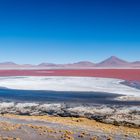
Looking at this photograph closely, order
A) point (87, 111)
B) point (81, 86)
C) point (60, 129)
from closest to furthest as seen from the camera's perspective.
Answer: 1. point (60, 129)
2. point (87, 111)
3. point (81, 86)

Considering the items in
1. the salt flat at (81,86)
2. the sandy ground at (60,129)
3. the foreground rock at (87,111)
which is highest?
the salt flat at (81,86)

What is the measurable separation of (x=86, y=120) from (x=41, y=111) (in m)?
3.76

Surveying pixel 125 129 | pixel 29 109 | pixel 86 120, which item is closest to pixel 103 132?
pixel 125 129

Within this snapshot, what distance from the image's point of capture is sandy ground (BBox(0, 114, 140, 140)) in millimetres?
16422

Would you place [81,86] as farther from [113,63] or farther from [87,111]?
[113,63]

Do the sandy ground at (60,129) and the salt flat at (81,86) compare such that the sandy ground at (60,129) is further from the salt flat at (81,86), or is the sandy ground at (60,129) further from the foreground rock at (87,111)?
the salt flat at (81,86)

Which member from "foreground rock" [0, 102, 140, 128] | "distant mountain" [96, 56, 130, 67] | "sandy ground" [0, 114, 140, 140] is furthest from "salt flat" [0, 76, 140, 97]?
"distant mountain" [96, 56, 130, 67]

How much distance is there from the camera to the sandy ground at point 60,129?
16422 mm

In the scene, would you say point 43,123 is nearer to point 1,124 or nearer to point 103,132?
point 1,124

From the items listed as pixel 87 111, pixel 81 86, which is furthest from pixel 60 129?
pixel 81 86

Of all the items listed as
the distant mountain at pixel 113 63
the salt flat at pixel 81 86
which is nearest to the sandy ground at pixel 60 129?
the salt flat at pixel 81 86

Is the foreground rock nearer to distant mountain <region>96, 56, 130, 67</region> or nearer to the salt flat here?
the salt flat

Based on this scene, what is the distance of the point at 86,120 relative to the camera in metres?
20.3

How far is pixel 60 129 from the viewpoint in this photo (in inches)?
710
